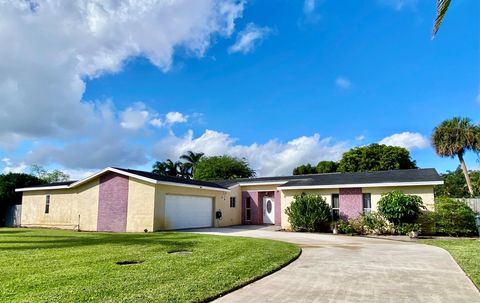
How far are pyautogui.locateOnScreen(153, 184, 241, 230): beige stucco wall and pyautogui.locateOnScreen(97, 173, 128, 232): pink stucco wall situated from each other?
2202mm

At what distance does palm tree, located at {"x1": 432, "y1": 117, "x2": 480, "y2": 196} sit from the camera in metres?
28.7

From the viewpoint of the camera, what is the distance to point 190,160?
2153 inches

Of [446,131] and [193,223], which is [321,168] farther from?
[193,223]

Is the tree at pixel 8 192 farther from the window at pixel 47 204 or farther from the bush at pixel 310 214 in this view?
the bush at pixel 310 214

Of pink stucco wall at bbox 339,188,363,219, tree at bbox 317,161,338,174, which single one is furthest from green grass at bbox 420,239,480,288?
tree at bbox 317,161,338,174

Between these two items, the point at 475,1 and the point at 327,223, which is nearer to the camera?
the point at 475,1

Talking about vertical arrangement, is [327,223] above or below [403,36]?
below

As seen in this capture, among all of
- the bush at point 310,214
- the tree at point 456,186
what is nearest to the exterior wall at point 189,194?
the bush at point 310,214

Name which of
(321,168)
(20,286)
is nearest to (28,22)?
(20,286)

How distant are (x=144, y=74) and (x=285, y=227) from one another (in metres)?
12.0

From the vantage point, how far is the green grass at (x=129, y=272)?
5.11 m

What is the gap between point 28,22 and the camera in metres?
12.4

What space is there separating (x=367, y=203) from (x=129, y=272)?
1538 cm

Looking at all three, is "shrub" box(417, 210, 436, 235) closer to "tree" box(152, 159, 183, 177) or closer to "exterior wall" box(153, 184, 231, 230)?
"exterior wall" box(153, 184, 231, 230)
